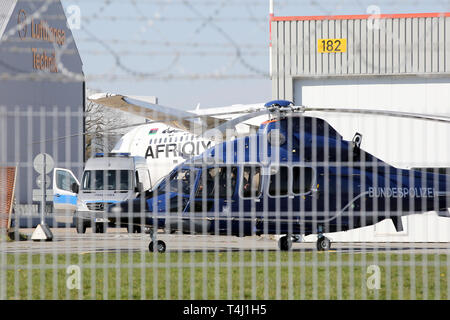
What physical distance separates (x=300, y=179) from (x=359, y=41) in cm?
939

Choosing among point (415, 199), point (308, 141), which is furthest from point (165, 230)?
point (415, 199)

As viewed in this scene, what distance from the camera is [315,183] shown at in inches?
496

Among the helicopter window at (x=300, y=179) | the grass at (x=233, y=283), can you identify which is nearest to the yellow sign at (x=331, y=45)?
the helicopter window at (x=300, y=179)

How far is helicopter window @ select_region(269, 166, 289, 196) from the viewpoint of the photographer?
1602cm

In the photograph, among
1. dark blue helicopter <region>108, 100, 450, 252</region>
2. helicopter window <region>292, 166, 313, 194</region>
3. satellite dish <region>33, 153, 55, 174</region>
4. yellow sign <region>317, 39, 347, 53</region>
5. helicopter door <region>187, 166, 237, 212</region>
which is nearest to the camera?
satellite dish <region>33, 153, 55, 174</region>

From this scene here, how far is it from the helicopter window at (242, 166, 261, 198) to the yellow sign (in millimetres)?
8640

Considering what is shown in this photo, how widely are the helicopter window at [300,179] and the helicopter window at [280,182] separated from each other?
6.8 inches

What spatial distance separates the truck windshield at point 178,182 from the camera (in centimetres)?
1614

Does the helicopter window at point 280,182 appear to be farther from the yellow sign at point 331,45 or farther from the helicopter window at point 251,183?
the yellow sign at point 331,45

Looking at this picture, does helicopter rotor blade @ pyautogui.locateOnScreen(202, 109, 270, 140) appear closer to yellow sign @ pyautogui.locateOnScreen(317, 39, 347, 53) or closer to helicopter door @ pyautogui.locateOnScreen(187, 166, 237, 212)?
helicopter door @ pyautogui.locateOnScreen(187, 166, 237, 212)

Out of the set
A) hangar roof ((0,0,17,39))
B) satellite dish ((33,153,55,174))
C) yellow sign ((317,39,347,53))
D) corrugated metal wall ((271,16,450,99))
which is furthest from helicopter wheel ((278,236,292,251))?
hangar roof ((0,0,17,39))

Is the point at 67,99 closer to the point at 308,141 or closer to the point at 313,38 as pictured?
the point at 313,38

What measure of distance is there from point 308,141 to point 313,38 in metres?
9.21

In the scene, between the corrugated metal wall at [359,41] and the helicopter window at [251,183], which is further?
the corrugated metal wall at [359,41]
